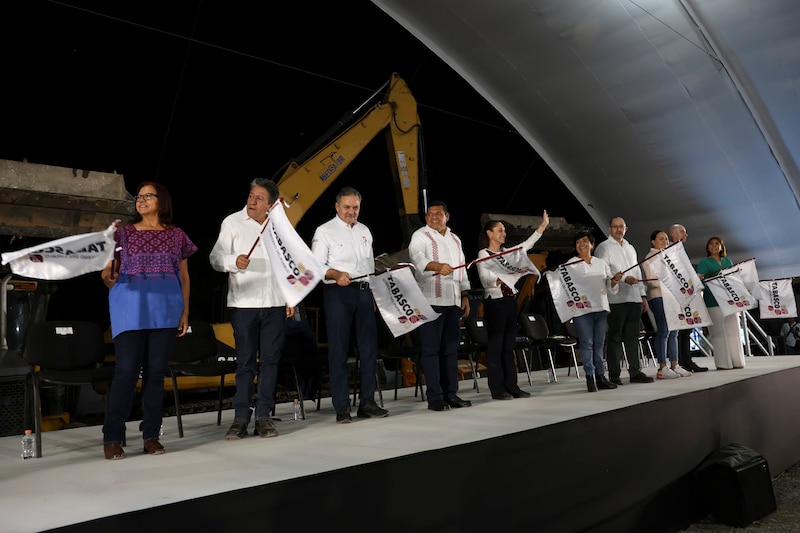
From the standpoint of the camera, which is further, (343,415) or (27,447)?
(343,415)

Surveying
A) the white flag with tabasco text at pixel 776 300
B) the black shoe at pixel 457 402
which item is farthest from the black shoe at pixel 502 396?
the white flag with tabasco text at pixel 776 300

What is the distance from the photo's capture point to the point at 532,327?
6.86 meters

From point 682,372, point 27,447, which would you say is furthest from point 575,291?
point 27,447

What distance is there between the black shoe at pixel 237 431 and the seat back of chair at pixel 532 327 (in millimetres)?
4017

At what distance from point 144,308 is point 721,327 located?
6.02m

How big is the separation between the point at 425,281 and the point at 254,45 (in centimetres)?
576

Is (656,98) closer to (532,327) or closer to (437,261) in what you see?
(532,327)

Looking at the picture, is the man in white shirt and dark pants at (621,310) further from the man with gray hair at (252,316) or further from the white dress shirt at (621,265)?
the man with gray hair at (252,316)

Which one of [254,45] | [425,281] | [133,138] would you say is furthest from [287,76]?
[425,281]

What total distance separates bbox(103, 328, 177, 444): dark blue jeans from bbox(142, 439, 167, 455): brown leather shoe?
0.07 ft

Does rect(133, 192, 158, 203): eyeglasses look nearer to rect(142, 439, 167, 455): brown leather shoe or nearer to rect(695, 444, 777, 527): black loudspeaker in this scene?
rect(142, 439, 167, 455): brown leather shoe

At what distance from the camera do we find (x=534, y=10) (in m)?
9.98

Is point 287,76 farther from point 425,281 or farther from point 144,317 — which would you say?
point 144,317

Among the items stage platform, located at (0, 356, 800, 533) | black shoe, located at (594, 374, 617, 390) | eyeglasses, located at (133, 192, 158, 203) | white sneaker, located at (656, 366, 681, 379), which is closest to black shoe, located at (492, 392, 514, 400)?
stage platform, located at (0, 356, 800, 533)
